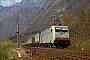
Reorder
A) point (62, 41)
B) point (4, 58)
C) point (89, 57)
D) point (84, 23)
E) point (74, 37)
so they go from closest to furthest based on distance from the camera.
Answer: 1. point (89, 57)
2. point (4, 58)
3. point (62, 41)
4. point (84, 23)
5. point (74, 37)

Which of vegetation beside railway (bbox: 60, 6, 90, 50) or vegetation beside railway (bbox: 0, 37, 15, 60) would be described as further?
vegetation beside railway (bbox: 60, 6, 90, 50)

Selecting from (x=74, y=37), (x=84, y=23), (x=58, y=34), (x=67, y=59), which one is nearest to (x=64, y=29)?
(x=58, y=34)

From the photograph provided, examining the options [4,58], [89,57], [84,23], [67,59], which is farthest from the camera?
[84,23]

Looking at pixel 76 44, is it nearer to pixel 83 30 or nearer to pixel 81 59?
pixel 83 30

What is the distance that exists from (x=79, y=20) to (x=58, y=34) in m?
13.1

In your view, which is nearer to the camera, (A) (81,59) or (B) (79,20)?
(A) (81,59)

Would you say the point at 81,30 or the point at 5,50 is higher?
the point at 81,30

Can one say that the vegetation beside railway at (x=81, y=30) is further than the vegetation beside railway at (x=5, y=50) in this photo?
Yes

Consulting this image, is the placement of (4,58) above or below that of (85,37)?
below

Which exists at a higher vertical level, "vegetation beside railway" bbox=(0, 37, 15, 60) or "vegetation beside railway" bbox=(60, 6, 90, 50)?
"vegetation beside railway" bbox=(60, 6, 90, 50)

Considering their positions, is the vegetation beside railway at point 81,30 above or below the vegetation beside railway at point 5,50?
above

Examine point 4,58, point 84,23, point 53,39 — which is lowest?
point 4,58

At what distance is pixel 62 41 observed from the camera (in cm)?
3528

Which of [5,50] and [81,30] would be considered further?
[81,30]
